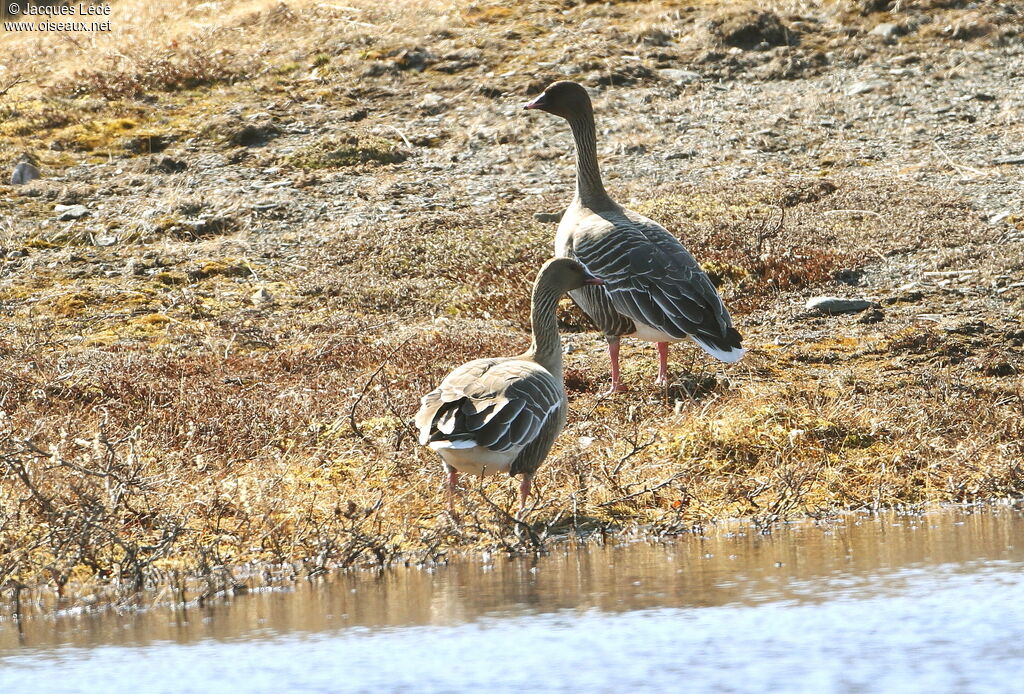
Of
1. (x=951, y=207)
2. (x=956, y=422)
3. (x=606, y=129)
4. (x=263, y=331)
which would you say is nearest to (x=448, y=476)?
(x=956, y=422)

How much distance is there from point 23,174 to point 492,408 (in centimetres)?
1647

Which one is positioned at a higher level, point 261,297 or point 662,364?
point 261,297

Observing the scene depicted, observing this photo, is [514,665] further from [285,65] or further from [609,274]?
[285,65]

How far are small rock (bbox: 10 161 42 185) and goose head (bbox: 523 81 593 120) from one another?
10.9 metres

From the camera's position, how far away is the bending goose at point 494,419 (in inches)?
299

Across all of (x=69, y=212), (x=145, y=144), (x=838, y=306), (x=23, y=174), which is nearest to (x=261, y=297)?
(x=69, y=212)

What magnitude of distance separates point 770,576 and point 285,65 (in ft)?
76.3

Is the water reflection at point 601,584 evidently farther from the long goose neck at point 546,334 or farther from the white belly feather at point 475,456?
the long goose neck at point 546,334

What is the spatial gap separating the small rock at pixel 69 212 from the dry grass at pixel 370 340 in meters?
0.17

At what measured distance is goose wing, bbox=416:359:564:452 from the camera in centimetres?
756

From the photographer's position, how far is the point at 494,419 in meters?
7.60

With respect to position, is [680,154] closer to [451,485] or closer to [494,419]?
[451,485]

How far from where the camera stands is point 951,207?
17641mm

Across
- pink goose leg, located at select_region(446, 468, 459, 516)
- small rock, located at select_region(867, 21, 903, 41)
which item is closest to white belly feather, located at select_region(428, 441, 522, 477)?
pink goose leg, located at select_region(446, 468, 459, 516)
